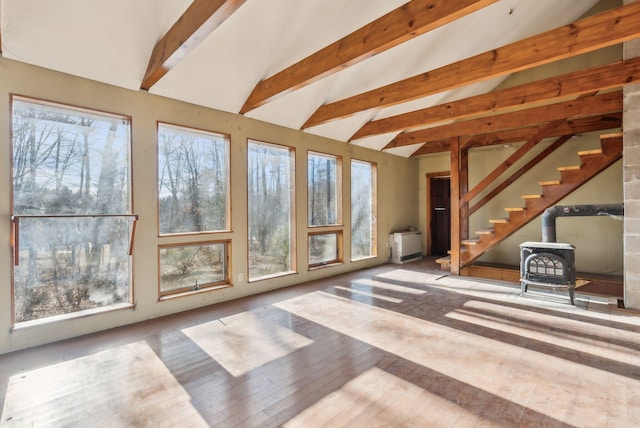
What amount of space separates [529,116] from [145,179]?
5.37 m

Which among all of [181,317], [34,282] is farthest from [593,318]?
[34,282]

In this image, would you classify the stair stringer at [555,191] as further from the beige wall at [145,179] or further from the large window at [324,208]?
the beige wall at [145,179]

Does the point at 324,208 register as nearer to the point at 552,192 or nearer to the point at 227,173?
the point at 227,173

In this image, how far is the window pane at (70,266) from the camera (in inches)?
115

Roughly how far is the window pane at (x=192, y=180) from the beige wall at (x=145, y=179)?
5.0 inches

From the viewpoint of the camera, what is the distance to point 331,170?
19.7 feet

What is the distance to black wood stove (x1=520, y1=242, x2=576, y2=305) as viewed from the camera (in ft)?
13.4

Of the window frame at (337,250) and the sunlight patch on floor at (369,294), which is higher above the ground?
the window frame at (337,250)

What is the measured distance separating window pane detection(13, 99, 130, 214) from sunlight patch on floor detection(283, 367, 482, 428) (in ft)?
9.53

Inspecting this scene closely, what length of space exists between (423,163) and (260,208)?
16.6ft

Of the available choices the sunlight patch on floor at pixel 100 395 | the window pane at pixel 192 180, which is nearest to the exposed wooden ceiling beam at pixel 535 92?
the window pane at pixel 192 180

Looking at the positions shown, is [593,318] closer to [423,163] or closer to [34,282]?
[423,163]

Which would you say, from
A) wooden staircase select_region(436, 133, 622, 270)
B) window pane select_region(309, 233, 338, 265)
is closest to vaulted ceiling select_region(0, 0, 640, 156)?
wooden staircase select_region(436, 133, 622, 270)

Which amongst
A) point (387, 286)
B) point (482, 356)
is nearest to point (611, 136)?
point (387, 286)
